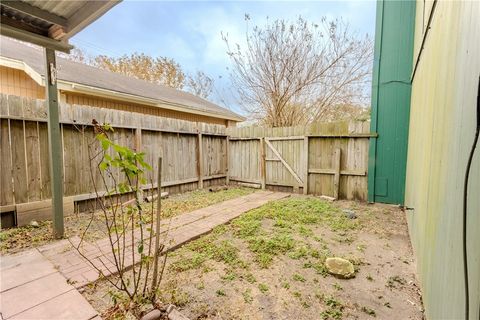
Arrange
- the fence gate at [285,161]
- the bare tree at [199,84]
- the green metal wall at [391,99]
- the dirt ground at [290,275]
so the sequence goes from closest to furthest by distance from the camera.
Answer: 1. the dirt ground at [290,275]
2. the green metal wall at [391,99]
3. the fence gate at [285,161]
4. the bare tree at [199,84]

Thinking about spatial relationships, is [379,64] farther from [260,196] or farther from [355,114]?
[355,114]

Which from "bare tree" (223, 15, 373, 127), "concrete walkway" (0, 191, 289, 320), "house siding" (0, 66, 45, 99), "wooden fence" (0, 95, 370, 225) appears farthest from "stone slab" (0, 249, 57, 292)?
"bare tree" (223, 15, 373, 127)

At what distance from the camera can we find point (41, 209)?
3.50 metres

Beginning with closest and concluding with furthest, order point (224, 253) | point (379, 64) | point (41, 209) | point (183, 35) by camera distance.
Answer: point (224, 253) < point (41, 209) < point (379, 64) < point (183, 35)

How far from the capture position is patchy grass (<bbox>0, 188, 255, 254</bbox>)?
280cm

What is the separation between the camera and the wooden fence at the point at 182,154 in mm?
3324

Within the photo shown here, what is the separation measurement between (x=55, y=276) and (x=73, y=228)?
144cm

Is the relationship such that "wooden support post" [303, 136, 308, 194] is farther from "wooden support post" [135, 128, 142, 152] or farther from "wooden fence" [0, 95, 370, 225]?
"wooden support post" [135, 128, 142, 152]

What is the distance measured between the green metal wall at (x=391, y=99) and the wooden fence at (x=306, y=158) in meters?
0.27

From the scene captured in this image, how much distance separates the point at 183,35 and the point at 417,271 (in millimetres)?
15316

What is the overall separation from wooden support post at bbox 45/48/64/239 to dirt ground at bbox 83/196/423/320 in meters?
1.46

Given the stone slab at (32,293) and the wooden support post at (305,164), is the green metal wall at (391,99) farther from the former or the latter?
the stone slab at (32,293)

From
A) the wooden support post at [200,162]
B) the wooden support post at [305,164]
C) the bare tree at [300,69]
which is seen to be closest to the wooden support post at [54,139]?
the wooden support post at [200,162]

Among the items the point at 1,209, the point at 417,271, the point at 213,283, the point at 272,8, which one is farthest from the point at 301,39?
the point at 1,209
